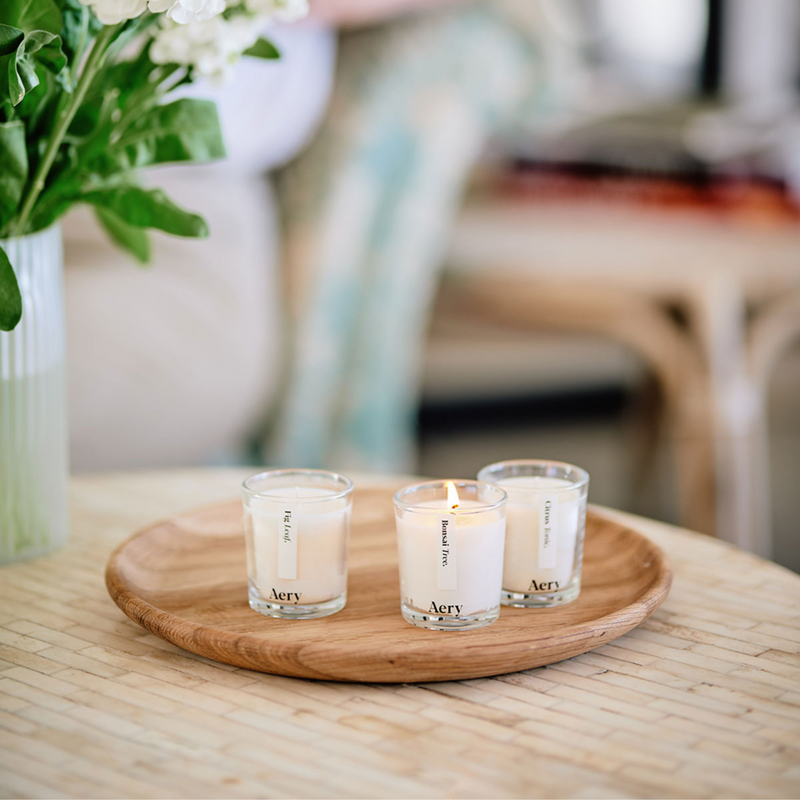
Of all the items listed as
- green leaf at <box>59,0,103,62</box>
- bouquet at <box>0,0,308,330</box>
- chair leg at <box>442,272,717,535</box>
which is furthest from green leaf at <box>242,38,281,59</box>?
chair leg at <box>442,272,717,535</box>

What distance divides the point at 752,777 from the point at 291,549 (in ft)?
0.90

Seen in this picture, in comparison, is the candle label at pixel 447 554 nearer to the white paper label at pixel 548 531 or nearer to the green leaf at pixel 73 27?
Result: the white paper label at pixel 548 531

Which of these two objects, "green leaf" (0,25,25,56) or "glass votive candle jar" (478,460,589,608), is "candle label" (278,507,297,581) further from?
"green leaf" (0,25,25,56)

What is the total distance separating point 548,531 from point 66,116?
39 centimetres

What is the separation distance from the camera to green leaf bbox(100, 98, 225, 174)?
68 centimetres

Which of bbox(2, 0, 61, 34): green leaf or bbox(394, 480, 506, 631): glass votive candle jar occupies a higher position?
bbox(2, 0, 61, 34): green leaf

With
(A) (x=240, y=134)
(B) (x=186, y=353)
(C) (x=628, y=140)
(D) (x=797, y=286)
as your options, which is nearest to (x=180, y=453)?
(B) (x=186, y=353)

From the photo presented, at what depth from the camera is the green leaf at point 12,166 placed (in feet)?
2.04

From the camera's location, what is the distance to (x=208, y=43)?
64 cm

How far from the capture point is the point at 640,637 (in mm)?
599

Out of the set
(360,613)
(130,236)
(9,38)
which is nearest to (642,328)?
(130,236)

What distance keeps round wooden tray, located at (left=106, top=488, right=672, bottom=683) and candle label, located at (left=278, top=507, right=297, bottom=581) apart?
3cm

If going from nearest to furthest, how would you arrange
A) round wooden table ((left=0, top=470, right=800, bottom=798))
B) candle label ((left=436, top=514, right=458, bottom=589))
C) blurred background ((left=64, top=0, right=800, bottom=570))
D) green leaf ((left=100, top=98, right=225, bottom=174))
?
round wooden table ((left=0, top=470, right=800, bottom=798)), candle label ((left=436, top=514, right=458, bottom=589)), green leaf ((left=100, top=98, right=225, bottom=174)), blurred background ((left=64, top=0, right=800, bottom=570))

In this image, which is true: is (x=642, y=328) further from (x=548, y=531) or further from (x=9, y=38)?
(x=9, y=38)
